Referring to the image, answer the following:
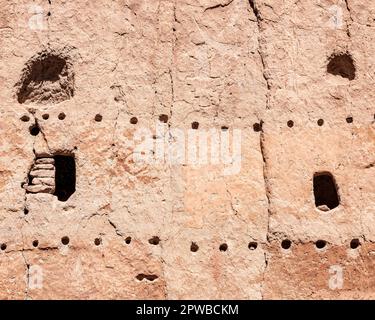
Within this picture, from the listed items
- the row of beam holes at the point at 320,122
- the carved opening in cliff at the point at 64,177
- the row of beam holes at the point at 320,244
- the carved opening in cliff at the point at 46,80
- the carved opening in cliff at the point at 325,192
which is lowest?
the row of beam holes at the point at 320,244

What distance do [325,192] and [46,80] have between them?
2274mm

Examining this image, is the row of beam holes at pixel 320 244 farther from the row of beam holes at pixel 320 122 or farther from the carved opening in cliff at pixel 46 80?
the carved opening in cliff at pixel 46 80

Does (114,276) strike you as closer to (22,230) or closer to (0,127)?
(22,230)

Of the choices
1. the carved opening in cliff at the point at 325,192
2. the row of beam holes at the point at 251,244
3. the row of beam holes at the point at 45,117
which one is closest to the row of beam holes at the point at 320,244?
the row of beam holes at the point at 251,244

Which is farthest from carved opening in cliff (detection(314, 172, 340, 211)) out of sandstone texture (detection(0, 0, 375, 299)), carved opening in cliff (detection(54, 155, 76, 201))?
carved opening in cliff (detection(54, 155, 76, 201))

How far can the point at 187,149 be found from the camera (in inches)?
237

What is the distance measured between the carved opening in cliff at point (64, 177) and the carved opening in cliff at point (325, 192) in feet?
6.01

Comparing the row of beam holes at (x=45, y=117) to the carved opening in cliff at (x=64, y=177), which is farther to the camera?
the carved opening in cliff at (x=64, y=177)

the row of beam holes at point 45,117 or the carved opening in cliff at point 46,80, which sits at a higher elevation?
the carved opening in cliff at point 46,80

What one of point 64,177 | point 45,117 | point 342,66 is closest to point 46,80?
point 45,117

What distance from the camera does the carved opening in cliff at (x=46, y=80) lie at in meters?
6.23

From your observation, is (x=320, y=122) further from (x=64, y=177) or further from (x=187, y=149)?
(x=64, y=177)

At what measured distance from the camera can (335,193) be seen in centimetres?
609

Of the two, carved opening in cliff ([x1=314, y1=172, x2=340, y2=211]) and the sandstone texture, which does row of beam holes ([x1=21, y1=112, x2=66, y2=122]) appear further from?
carved opening in cliff ([x1=314, y1=172, x2=340, y2=211])
